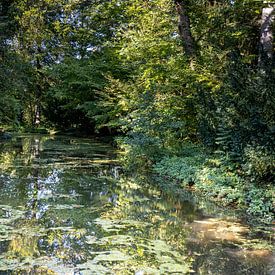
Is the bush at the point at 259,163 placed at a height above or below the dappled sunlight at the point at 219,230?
above

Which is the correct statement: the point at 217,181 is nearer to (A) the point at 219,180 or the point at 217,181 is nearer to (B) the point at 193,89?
(A) the point at 219,180

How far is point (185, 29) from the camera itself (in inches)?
459

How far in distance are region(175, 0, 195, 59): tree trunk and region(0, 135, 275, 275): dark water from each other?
475 centimetres

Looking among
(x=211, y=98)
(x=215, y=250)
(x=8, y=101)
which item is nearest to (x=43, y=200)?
(x=215, y=250)

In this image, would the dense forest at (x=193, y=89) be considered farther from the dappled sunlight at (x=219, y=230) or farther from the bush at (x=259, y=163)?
the dappled sunlight at (x=219, y=230)

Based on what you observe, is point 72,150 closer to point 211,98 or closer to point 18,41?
point 211,98

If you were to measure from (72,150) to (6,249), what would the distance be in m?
11.2

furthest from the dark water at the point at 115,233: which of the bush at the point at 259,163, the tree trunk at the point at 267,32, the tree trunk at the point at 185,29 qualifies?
the tree trunk at the point at 267,32

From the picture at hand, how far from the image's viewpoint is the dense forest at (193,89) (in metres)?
6.97

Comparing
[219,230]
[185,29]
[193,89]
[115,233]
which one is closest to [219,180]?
[219,230]

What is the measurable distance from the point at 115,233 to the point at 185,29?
26.3 ft

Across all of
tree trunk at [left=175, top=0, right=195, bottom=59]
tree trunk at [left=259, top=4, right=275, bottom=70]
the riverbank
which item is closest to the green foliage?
the riverbank

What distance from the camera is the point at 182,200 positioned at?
7.63m

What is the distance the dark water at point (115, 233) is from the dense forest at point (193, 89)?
3.31ft
